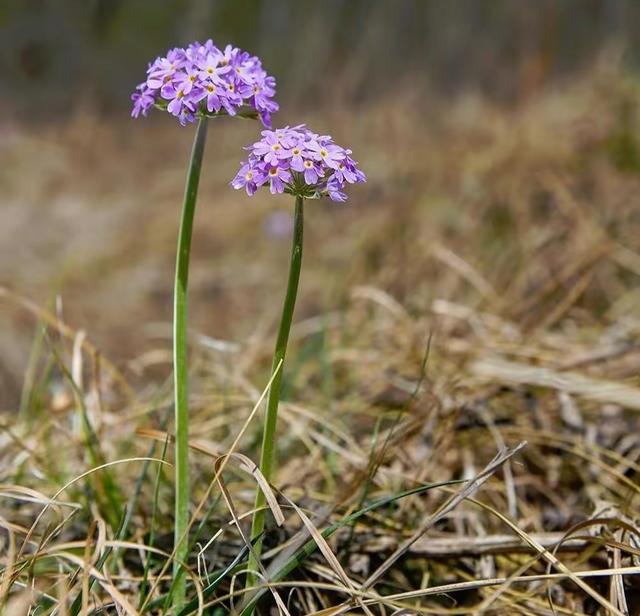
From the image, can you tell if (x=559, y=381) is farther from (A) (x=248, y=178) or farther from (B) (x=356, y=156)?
(B) (x=356, y=156)

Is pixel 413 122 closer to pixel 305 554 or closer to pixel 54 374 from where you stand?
pixel 54 374

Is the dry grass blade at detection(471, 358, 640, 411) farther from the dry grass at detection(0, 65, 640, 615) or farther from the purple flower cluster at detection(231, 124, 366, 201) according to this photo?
the purple flower cluster at detection(231, 124, 366, 201)

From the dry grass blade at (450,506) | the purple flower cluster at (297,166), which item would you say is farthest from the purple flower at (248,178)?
the dry grass blade at (450,506)

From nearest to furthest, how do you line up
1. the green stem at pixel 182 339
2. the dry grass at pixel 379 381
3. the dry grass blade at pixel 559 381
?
the green stem at pixel 182 339 → the dry grass at pixel 379 381 → the dry grass blade at pixel 559 381

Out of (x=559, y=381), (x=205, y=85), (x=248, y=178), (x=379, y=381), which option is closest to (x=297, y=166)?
(x=248, y=178)

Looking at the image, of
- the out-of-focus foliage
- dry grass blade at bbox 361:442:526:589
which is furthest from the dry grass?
the out-of-focus foliage

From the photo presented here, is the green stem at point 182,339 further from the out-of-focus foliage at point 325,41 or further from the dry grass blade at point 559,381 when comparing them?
the out-of-focus foliage at point 325,41

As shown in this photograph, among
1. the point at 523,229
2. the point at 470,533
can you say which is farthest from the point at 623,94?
the point at 470,533
